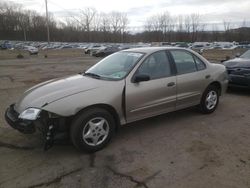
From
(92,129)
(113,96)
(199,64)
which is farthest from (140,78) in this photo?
(199,64)

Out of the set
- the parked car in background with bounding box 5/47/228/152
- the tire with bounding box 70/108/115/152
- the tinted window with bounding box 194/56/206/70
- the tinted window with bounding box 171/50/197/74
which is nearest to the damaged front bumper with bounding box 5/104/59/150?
the parked car in background with bounding box 5/47/228/152

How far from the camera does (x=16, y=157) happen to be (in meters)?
→ 3.61

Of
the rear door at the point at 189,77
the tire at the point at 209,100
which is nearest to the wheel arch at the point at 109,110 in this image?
the rear door at the point at 189,77

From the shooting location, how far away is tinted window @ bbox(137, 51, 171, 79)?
168 inches

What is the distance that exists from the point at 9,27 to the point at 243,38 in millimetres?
85076

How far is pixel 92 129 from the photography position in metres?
3.61

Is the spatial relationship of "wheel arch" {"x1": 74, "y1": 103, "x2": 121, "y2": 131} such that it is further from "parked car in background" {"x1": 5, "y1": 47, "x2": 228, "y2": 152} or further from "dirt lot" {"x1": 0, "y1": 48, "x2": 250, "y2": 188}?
"dirt lot" {"x1": 0, "y1": 48, "x2": 250, "y2": 188}

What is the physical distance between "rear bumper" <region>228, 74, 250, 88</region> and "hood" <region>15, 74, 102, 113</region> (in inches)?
186

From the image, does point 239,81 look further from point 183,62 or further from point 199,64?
point 183,62

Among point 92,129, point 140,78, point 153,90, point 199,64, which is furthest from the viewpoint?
point 199,64

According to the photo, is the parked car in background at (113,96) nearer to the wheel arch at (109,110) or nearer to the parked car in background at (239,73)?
the wheel arch at (109,110)

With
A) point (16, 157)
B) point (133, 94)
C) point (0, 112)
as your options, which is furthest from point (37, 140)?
point (0, 112)

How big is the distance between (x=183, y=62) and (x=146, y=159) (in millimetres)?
2216

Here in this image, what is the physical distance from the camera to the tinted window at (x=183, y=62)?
4748 mm
